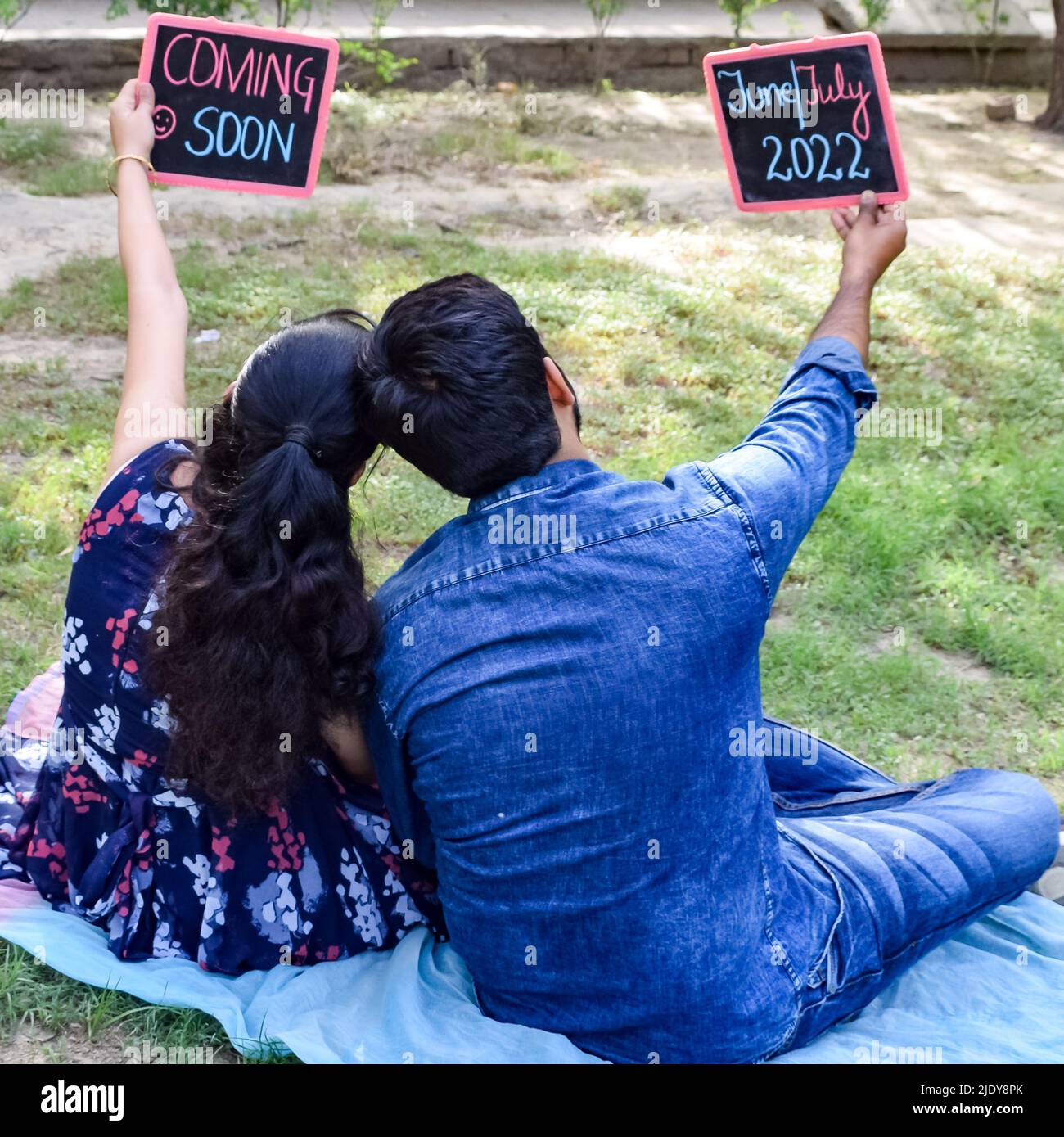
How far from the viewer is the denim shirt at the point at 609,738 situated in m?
1.95

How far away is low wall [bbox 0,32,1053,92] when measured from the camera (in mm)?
8617

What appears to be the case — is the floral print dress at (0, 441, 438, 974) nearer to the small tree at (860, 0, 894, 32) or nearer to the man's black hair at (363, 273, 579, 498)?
the man's black hair at (363, 273, 579, 498)

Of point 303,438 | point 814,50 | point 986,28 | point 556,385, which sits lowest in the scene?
point 303,438

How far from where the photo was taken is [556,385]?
6.72 feet

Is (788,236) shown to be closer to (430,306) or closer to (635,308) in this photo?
(635,308)

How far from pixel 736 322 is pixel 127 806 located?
376cm

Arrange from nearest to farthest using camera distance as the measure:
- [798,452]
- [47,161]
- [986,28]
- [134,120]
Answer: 1. [798,452]
2. [134,120]
3. [47,161]
4. [986,28]

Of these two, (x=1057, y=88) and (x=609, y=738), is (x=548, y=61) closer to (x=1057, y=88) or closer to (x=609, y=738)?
(x=1057, y=88)

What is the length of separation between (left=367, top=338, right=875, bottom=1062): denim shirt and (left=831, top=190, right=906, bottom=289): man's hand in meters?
0.54

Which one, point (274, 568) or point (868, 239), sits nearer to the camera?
point (274, 568)

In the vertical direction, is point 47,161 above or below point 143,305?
below

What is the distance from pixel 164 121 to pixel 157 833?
1.42 meters

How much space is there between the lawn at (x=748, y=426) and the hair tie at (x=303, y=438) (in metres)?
1.09

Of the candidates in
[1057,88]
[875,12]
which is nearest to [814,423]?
[1057,88]
